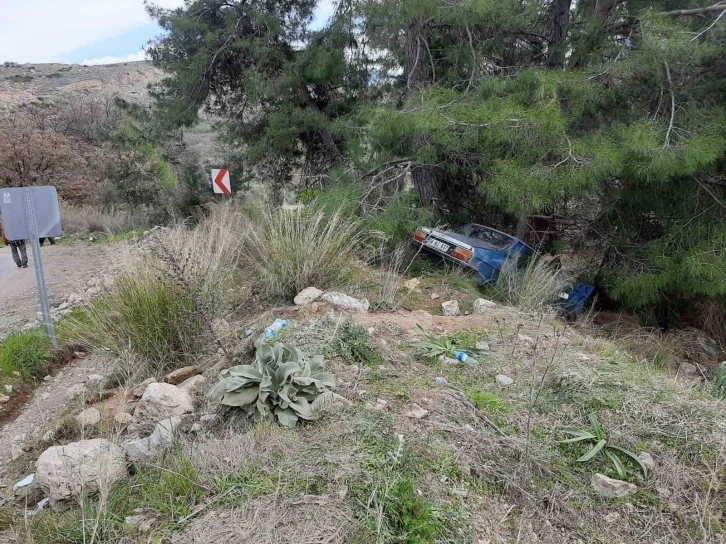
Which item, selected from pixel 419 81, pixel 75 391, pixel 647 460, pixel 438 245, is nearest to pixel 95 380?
pixel 75 391

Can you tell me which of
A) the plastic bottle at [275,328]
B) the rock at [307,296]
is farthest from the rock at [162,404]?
the rock at [307,296]

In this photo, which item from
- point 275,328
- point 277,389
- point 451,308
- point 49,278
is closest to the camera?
point 277,389

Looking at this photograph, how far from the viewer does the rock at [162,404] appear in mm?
2592

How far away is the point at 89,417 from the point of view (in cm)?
282

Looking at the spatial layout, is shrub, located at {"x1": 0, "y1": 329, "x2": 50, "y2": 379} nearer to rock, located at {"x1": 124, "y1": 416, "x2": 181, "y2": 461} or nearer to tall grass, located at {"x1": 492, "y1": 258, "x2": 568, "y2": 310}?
rock, located at {"x1": 124, "y1": 416, "x2": 181, "y2": 461}

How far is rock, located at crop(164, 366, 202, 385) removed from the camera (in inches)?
124

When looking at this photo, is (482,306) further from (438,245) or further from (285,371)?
(285,371)

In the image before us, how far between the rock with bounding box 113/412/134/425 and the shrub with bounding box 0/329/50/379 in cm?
222

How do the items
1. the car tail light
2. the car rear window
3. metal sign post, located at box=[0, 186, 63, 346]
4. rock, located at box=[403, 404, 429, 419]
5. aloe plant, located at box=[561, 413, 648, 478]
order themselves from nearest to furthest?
aloe plant, located at box=[561, 413, 648, 478], rock, located at box=[403, 404, 429, 419], metal sign post, located at box=[0, 186, 63, 346], the car tail light, the car rear window

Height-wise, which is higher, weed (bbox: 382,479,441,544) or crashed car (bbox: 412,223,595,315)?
weed (bbox: 382,479,441,544)

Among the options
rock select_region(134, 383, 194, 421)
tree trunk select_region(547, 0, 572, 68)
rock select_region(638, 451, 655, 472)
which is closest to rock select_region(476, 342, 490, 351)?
rock select_region(638, 451, 655, 472)

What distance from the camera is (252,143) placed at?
11242 mm

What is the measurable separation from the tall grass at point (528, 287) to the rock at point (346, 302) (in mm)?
1799

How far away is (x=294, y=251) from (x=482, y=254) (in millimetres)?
3046
